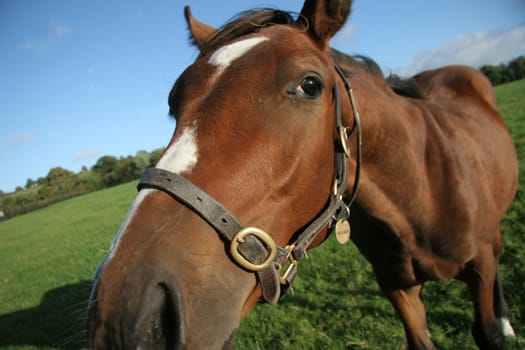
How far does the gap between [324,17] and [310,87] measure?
0.51m

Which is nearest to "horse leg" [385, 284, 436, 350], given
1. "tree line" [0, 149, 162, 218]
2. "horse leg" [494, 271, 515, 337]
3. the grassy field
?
the grassy field

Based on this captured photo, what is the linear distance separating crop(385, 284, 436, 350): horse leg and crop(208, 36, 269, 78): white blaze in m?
2.35

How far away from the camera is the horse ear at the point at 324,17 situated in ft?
5.84

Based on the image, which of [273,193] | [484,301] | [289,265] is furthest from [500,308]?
[273,193]

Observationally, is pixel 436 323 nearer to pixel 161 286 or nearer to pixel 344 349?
pixel 344 349

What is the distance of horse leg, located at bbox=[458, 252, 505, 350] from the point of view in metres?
2.65

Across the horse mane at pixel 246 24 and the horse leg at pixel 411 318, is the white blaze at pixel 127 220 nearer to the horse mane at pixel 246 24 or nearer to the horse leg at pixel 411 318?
the horse mane at pixel 246 24

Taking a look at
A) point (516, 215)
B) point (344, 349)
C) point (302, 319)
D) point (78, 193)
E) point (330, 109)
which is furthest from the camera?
point (78, 193)

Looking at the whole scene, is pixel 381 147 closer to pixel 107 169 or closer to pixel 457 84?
pixel 457 84

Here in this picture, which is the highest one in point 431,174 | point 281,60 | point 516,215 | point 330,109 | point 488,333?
point 281,60

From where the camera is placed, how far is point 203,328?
1234 mm

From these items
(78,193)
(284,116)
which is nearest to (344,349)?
(284,116)

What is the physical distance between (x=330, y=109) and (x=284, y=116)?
1.21 feet

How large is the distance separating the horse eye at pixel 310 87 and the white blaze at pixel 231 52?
301 mm
